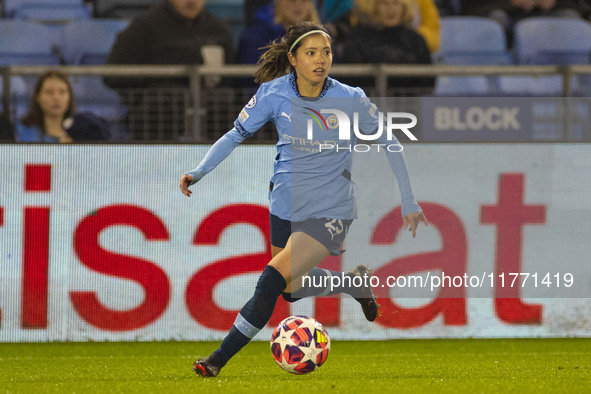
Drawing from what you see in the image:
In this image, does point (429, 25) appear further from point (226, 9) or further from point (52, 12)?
point (52, 12)

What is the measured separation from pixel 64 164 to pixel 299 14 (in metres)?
2.31

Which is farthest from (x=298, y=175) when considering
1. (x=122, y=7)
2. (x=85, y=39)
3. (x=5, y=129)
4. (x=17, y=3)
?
(x=17, y=3)

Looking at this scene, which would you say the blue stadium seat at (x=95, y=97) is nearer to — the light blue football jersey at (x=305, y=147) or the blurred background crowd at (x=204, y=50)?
the blurred background crowd at (x=204, y=50)

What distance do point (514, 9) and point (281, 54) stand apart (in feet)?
18.7

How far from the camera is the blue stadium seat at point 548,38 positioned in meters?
9.37

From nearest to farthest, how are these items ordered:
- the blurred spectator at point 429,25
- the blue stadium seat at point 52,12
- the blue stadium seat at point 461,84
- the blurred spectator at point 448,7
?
the blue stadium seat at point 461,84
the blurred spectator at point 429,25
the blue stadium seat at point 52,12
the blurred spectator at point 448,7

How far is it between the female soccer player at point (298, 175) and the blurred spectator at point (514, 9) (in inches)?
216

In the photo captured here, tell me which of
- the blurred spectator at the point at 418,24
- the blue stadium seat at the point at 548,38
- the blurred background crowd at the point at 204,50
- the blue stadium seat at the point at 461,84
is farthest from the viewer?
the blue stadium seat at the point at 548,38

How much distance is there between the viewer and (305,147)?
5.04 m

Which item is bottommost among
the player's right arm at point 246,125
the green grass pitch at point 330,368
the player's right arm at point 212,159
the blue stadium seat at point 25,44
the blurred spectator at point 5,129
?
the green grass pitch at point 330,368

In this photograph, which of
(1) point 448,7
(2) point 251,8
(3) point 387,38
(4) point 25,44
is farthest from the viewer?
(1) point 448,7

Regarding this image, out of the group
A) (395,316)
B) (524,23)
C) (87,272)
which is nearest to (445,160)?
(395,316)

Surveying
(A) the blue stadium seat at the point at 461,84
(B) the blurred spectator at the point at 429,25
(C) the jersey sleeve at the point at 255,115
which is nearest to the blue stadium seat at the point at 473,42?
(B) the blurred spectator at the point at 429,25

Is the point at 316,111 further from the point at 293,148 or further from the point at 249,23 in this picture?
the point at 249,23
